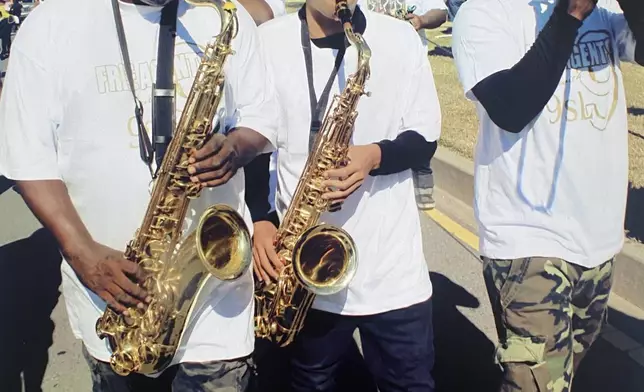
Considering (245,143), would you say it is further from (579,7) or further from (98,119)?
(579,7)

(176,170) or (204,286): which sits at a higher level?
(176,170)

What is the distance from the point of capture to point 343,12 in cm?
269

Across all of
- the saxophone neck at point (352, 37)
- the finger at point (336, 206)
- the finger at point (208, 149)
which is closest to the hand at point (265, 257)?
the finger at point (336, 206)

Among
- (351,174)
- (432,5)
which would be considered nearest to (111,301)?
(351,174)

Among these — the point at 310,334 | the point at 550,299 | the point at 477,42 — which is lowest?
the point at 310,334

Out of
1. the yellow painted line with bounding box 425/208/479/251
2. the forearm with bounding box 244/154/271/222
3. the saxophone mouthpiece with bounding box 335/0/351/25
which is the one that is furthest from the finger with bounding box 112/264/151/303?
the yellow painted line with bounding box 425/208/479/251

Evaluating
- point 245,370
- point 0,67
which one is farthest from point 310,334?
point 0,67

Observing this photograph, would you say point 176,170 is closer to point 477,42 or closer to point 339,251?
point 339,251

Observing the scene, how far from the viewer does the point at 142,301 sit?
8.00 feet

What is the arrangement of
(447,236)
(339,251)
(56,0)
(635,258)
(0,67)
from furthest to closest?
(0,67)
(447,236)
(635,258)
(339,251)
(56,0)

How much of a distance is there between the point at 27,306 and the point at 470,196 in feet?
11.9

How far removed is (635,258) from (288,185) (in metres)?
2.56

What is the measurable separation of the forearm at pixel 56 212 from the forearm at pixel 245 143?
0.55 metres

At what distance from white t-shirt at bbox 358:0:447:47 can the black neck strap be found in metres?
3.05
